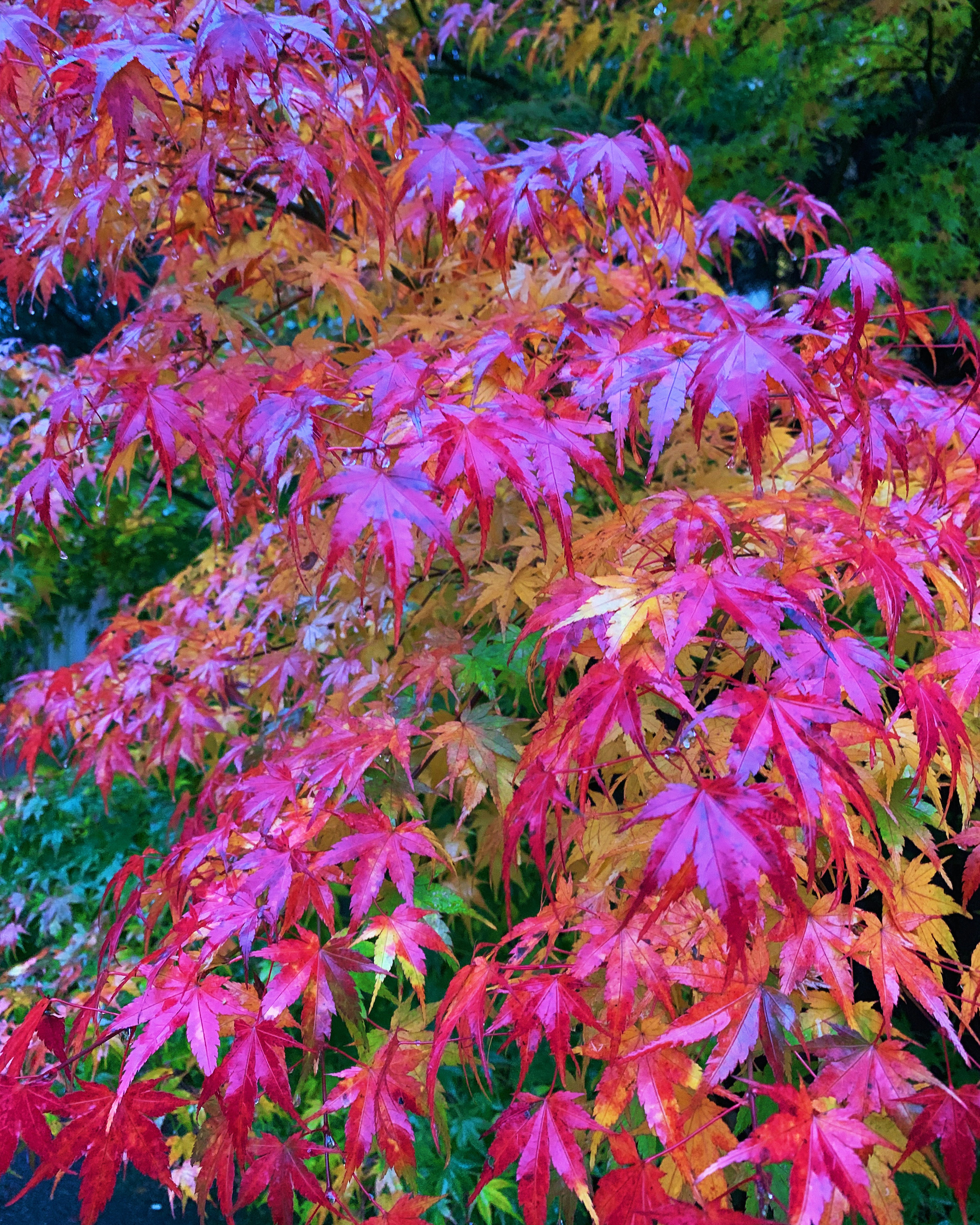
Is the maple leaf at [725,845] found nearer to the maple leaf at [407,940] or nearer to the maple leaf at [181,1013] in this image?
the maple leaf at [407,940]

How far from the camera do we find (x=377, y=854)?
1.35 metres

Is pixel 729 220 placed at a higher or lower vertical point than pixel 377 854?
higher

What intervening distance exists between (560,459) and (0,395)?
13.2 ft

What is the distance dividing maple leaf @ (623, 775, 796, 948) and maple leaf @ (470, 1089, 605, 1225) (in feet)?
1.34

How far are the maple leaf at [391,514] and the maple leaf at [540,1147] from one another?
0.72 m

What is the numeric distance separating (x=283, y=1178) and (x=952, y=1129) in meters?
0.95

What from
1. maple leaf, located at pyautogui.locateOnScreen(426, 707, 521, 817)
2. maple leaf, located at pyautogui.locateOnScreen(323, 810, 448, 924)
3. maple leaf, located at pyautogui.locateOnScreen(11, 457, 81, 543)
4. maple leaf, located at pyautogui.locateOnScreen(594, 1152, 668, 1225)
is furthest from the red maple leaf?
maple leaf, located at pyautogui.locateOnScreen(11, 457, 81, 543)

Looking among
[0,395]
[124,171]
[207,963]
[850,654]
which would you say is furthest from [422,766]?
[0,395]

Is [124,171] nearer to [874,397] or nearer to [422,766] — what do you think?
[422,766]

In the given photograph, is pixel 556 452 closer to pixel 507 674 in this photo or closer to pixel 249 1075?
pixel 507 674

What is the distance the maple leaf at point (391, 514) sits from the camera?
1.07m

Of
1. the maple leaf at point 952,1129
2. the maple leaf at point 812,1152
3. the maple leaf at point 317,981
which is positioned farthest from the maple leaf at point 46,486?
the maple leaf at point 952,1129

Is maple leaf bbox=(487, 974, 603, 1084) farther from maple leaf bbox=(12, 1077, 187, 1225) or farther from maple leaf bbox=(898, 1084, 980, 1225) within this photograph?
maple leaf bbox=(12, 1077, 187, 1225)

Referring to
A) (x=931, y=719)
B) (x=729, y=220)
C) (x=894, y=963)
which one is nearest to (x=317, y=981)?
(x=894, y=963)
